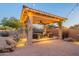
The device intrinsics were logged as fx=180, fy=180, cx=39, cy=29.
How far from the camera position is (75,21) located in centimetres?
682

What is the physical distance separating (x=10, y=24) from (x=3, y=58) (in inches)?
53.4

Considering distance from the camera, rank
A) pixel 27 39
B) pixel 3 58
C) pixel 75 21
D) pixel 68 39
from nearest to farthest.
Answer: pixel 3 58
pixel 75 21
pixel 27 39
pixel 68 39

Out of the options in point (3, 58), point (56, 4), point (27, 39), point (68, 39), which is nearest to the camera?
point (3, 58)

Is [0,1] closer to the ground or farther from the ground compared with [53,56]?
farther from the ground

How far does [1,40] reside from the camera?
251 inches

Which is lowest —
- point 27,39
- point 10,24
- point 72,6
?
point 27,39

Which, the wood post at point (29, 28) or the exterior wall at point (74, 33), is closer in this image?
the wood post at point (29, 28)

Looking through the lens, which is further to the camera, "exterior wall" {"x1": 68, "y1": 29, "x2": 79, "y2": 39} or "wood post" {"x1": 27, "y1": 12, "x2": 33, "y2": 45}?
"exterior wall" {"x1": 68, "y1": 29, "x2": 79, "y2": 39}

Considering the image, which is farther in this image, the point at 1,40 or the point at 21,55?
the point at 1,40

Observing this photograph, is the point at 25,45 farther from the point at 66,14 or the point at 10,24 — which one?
the point at 66,14

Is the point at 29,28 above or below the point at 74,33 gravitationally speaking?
above

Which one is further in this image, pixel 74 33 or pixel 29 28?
pixel 74 33

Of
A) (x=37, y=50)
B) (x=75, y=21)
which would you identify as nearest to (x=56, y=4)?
(x=75, y=21)

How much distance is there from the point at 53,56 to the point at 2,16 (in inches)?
87.7
